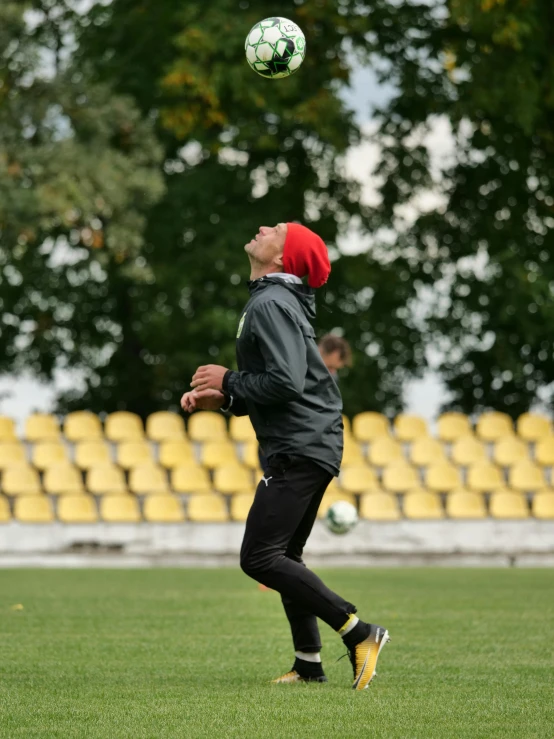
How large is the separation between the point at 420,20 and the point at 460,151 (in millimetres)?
2806

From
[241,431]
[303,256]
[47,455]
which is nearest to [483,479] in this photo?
[241,431]

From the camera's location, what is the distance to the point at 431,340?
2378cm

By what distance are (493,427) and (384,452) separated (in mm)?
2017

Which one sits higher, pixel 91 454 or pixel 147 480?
pixel 91 454

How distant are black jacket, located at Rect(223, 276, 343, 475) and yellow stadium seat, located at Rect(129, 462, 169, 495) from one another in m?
12.2

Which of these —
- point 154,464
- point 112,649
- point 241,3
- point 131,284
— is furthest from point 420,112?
point 112,649

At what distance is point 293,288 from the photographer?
600 cm

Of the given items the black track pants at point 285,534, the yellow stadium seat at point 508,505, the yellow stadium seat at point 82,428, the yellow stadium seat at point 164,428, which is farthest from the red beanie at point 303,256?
the yellow stadium seat at point 164,428

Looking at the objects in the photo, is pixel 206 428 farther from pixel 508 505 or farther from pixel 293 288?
pixel 293 288

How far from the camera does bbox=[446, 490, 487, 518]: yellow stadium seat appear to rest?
18.4 meters

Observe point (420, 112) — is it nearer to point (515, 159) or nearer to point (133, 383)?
point (515, 159)

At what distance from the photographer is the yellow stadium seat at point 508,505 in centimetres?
1842

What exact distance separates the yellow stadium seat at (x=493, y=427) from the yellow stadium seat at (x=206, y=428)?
3965 mm

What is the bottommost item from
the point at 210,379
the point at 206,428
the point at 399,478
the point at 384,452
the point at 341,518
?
the point at 399,478
